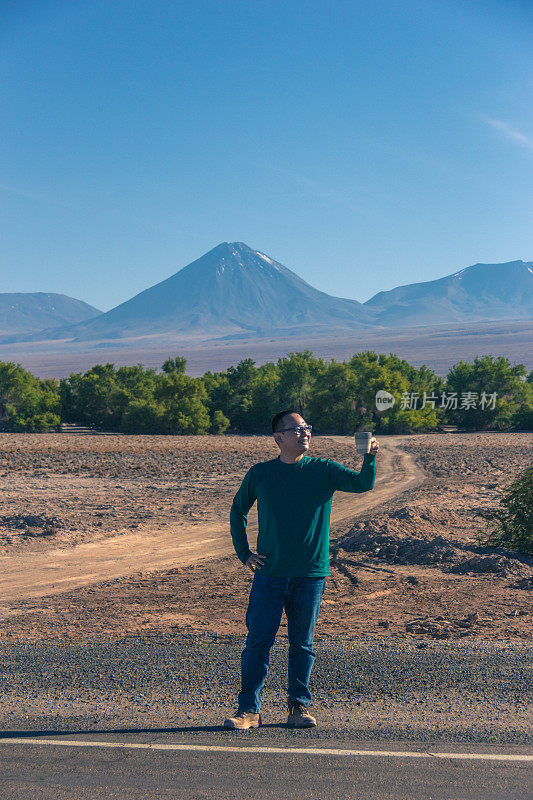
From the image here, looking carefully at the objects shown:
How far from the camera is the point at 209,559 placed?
1234cm

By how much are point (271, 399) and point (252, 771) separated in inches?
1755

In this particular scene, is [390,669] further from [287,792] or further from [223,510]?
[223,510]

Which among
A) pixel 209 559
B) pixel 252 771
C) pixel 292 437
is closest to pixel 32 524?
pixel 209 559

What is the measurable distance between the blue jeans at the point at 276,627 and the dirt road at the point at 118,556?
524 centimetres

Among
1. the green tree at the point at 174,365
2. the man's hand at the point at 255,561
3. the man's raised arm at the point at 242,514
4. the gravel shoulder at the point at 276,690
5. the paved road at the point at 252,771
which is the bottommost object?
the gravel shoulder at the point at 276,690

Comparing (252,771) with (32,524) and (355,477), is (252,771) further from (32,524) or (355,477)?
(32,524)

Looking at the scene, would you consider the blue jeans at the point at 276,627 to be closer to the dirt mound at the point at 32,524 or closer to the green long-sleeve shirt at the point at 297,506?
the green long-sleeve shirt at the point at 297,506

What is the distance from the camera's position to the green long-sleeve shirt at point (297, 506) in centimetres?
498

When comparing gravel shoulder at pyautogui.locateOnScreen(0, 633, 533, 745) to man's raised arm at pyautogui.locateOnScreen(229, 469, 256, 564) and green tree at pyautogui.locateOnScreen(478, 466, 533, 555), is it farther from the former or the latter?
green tree at pyautogui.locateOnScreen(478, 466, 533, 555)

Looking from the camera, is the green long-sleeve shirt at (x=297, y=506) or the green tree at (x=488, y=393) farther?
the green tree at (x=488, y=393)

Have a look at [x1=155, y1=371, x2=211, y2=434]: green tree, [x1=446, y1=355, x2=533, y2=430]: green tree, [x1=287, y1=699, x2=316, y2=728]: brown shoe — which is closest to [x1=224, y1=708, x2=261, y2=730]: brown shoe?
[x1=287, y1=699, x2=316, y2=728]: brown shoe

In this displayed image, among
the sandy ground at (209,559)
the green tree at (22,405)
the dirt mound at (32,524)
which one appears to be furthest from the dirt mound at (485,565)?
the green tree at (22,405)

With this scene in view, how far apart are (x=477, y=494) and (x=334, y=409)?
91.0 feet

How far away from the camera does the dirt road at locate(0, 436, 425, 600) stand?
35.1 feet
